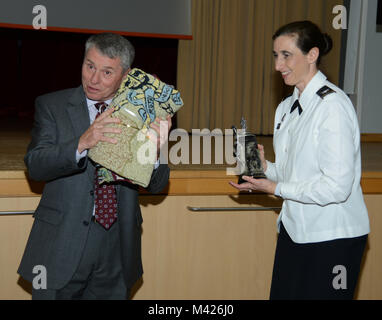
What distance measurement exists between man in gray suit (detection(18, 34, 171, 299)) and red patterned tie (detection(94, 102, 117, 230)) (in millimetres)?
20

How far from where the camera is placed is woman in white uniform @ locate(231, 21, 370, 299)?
140cm

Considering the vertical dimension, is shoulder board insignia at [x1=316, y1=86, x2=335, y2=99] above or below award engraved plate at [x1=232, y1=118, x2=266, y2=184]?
above

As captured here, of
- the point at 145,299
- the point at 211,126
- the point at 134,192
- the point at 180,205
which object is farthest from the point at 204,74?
the point at 134,192

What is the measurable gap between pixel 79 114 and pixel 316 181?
0.74 m

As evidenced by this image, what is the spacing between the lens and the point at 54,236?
152 cm

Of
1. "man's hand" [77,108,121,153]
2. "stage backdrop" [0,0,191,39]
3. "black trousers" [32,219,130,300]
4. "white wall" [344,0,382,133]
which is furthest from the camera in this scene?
"white wall" [344,0,382,133]

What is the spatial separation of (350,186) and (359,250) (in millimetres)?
240

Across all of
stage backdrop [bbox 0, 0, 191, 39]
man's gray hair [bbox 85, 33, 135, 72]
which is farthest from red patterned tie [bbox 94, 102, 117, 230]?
stage backdrop [bbox 0, 0, 191, 39]

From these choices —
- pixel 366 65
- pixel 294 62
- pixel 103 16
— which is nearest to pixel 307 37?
pixel 294 62

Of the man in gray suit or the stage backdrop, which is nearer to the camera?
the man in gray suit

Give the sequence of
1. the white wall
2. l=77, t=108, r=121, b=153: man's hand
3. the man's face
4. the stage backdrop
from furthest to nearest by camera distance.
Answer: the white wall, the stage backdrop, the man's face, l=77, t=108, r=121, b=153: man's hand

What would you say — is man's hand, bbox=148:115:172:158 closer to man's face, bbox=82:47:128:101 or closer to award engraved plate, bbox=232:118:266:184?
man's face, bbox=82:47:128:101

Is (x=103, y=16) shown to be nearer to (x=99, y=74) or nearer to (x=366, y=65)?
(x=366, y=65)

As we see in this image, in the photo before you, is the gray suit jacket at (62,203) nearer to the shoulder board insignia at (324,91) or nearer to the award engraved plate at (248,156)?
the award engraved plate at (248,156)
